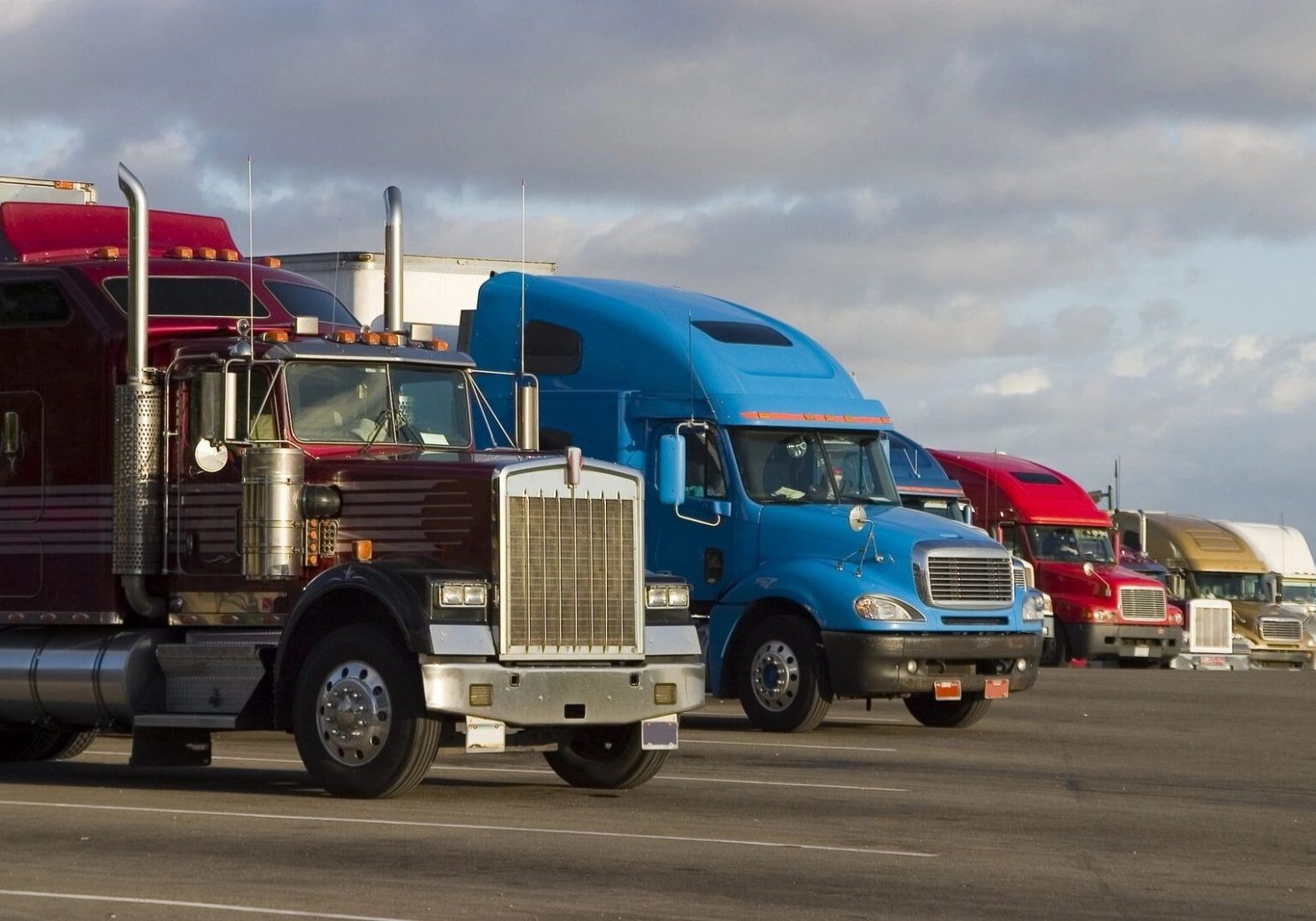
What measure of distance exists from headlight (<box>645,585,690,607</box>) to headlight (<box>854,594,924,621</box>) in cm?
498

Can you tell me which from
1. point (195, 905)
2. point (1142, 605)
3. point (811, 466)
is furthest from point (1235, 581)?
point (195, 905)

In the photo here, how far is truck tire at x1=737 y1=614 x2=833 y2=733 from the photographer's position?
63.8ft

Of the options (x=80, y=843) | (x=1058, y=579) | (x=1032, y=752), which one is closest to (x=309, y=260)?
(x=1032, y=752)

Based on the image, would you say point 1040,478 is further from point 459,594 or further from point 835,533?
point 459,594

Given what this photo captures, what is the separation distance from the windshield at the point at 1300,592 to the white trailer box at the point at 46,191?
3616 cm

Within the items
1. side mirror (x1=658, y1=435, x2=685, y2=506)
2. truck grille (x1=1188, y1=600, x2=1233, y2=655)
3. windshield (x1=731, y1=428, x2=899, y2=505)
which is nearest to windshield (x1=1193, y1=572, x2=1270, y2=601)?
truck grille (x1=1188, y1=600, x2=1233, y2=655)

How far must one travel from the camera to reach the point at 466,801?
541 inches

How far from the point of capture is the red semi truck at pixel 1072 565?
1446 inches

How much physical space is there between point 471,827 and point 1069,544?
26.1 m

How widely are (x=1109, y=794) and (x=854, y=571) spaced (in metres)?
4.77

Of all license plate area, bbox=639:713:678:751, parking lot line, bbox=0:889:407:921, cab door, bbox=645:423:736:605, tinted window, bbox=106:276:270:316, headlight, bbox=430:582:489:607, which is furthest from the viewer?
cab door, bbox=645:423:736:605

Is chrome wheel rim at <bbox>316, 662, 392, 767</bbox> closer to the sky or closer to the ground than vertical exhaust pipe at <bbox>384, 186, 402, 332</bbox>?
closer to the ground

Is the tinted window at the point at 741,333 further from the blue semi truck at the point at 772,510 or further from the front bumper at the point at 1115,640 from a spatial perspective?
the front bumper at the point at 1115,640

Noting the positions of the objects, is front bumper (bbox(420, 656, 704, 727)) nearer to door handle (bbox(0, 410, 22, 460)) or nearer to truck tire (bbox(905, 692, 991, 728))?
door handle (bbox(0, 410, 22, 460))
